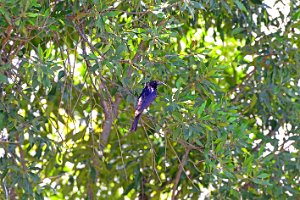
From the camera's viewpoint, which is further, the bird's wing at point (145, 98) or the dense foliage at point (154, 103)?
the dense foliage at point (154, 103)

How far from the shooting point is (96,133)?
651 cm

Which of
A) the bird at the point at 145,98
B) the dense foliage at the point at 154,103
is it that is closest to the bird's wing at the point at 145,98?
the bird at the point at 145,98

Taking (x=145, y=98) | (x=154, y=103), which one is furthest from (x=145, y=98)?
(x=154, y=103)

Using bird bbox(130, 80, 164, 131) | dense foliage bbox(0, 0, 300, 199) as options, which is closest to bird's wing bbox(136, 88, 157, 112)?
bird bbox(130, 80, 164, 131)

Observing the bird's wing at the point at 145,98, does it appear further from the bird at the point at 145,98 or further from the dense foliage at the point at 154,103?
the dense foliage at the point at 154,103

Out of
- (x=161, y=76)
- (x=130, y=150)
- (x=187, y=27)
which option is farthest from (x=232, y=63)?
(x=161, y=76)

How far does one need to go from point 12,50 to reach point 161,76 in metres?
0.85

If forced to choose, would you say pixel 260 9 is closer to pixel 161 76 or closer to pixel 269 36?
pixel 269 36

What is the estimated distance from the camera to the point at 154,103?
17.0ft

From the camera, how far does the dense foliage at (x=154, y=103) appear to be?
4.92 metres

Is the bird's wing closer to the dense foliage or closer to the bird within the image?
the bird

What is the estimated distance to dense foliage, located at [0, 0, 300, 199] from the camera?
4.92m

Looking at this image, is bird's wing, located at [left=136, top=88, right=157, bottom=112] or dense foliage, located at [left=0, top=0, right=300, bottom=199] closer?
bird's wing, located at [left=136, top=88, right=157, bottom=112]

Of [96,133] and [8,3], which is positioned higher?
[8,3]
